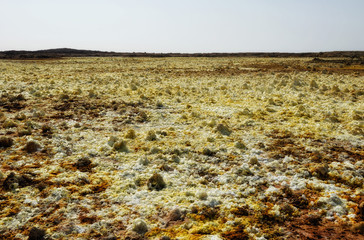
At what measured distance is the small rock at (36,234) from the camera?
15.0ft

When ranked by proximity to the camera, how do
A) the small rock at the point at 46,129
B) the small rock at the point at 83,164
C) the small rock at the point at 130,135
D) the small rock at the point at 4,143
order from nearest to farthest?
1. the small rock at the point at 83,164
2. the small rock at the point at 4,143
3. the small rock at the point at 130,135
4. the small rock at the point at 46,129

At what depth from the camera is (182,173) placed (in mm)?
7172

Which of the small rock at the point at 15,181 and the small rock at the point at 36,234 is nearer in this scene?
the small rock at the point at 36,234

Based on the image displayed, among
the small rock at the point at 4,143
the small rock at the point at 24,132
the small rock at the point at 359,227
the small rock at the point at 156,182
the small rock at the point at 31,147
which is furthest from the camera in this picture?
the small rock at the point at 24,132

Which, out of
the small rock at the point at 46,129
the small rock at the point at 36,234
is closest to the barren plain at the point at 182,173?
the small rock at the point at 36,234

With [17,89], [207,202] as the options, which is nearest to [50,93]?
[17,89]

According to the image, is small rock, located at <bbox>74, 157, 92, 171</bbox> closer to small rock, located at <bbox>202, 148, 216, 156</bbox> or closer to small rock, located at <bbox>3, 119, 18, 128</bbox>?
small rock, located at <bbox>202, 148, 216, 156</bbox>

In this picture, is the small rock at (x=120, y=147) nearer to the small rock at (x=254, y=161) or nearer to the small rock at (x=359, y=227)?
the small rock at (x=254, y=161)

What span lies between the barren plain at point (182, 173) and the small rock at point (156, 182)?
24mm

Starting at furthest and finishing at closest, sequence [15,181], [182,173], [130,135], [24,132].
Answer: [130,135] < [24,132] < [182,173] < [15,181]

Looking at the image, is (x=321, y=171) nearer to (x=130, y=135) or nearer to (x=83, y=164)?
(x=130, y=135)

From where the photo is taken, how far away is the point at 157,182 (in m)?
6.49

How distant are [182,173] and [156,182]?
3.04 feet

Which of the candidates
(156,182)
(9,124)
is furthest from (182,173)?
(9,124)
